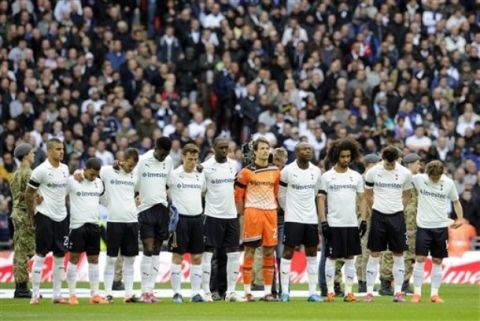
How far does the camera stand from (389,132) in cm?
4106

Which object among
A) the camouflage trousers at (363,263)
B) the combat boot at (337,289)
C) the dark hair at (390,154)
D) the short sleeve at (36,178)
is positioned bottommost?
the combat boot at (337,289)

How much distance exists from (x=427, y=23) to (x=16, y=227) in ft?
63.7

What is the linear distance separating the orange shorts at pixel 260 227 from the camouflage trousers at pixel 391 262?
3.50 meters

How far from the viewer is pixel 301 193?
28.1 meters

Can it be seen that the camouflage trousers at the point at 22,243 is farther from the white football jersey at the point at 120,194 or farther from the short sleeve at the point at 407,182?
the short sleeve at the point at 407,182

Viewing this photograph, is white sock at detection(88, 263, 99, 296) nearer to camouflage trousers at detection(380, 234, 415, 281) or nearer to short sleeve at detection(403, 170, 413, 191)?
short sleeve at detection(403, 170, 413, 191)

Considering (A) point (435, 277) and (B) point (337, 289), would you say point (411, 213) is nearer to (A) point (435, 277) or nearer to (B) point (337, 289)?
(B) point (337, 289)

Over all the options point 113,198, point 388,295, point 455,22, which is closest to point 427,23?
point 455,22

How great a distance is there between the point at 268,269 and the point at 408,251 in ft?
14.5

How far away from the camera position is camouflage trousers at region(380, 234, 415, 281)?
30.8 m

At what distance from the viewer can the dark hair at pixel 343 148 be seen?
91.0 feet

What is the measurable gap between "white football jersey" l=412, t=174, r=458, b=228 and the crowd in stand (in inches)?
427

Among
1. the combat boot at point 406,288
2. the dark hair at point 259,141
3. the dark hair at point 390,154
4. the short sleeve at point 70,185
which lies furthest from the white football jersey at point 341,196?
the short sleeve at point 70,185

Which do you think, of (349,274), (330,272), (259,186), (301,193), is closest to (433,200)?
(349,274)
